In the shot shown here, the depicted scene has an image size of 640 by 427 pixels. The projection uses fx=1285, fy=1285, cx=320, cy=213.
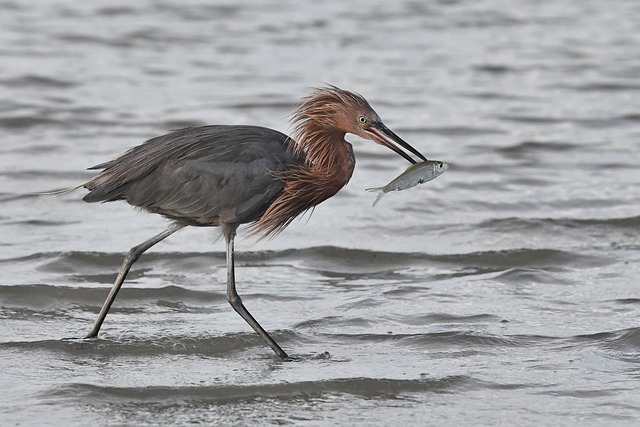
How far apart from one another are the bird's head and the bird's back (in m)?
0.24

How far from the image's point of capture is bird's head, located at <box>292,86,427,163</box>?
311 inches

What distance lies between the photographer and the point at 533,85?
1766 centimetres

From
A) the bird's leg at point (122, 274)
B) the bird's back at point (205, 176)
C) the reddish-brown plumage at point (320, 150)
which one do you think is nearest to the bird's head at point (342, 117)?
the reddish-brown plumage at point (320, 150)

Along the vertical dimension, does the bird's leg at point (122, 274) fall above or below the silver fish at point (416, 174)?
below

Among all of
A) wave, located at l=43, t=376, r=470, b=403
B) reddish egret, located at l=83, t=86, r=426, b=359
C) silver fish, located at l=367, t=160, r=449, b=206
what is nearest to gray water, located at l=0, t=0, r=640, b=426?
wave, located at l=43, t=376, r=470, b=403

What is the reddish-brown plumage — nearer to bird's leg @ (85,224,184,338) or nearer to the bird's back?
the bird's back

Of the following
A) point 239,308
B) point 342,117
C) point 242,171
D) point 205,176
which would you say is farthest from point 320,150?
point 239,308

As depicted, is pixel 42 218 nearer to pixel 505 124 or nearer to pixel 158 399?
pixel 158 399

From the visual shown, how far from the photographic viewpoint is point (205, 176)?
777 centimetres

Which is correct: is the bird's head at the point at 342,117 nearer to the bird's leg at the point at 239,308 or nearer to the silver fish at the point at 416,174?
the silver fish at the point at 416,174

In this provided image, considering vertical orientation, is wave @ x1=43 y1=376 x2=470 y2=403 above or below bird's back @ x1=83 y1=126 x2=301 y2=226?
below

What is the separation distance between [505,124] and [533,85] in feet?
7.89

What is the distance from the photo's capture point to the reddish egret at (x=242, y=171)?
775 cm

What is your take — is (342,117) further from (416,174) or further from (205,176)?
(205,176)
